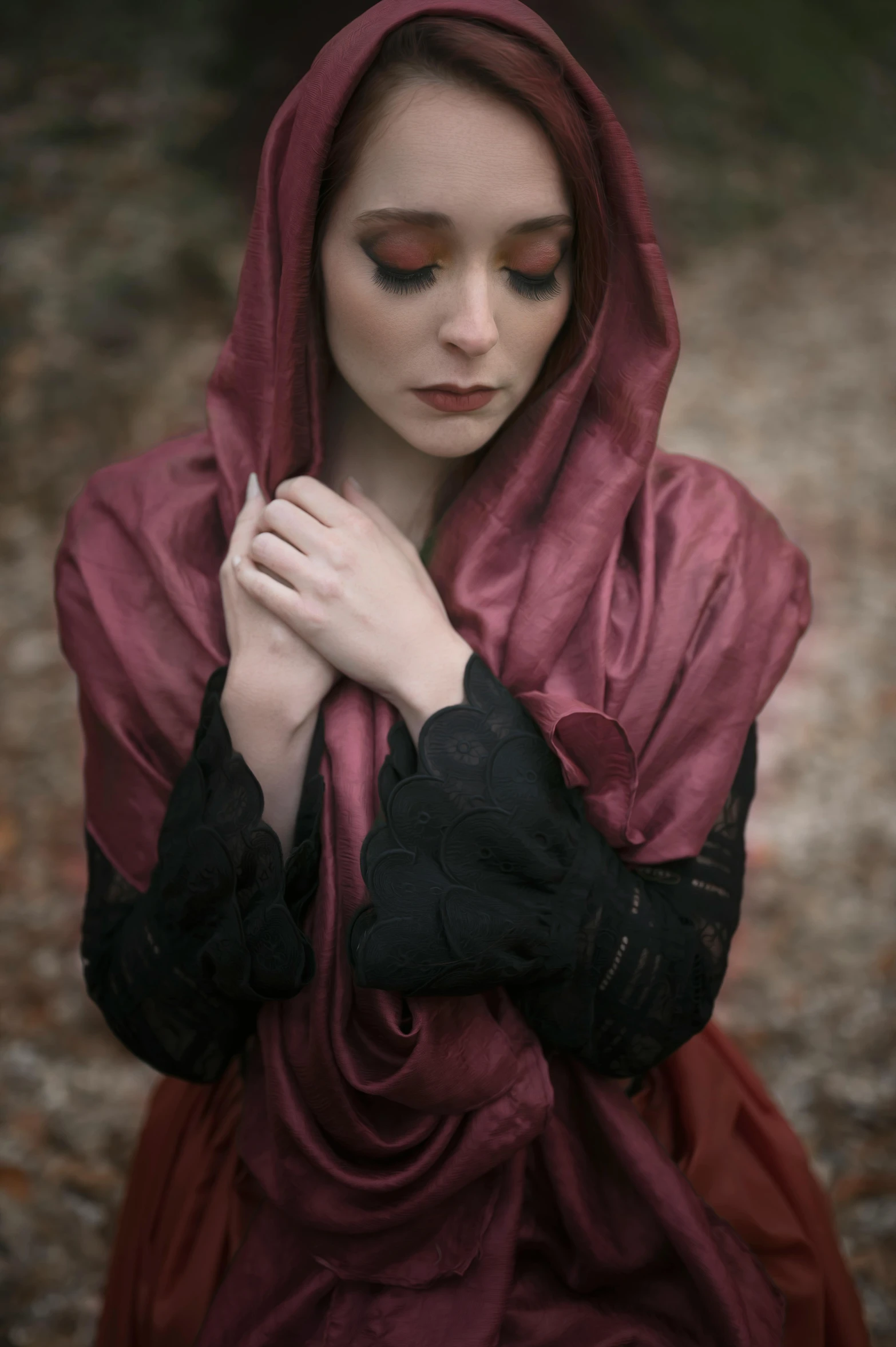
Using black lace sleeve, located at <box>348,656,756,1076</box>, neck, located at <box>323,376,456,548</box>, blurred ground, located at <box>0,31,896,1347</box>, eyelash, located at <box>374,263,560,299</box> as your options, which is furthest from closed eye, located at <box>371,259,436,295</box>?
blurred ground, located at <box>0,31,896,1347</box>

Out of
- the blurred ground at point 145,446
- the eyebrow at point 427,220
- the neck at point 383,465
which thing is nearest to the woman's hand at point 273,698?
the neck at point 383,465

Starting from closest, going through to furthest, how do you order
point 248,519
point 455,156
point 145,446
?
point 455,156 < point 248,519 < point 145,446

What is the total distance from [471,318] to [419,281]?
0.14ft

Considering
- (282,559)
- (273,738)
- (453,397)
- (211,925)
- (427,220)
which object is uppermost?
(427,220)

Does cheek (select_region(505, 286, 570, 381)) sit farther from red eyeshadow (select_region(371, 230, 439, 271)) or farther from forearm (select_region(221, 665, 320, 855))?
forearm (select_region(221, 665, 320, 855))

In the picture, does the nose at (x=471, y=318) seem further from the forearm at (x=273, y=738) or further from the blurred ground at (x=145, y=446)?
the blurred ground at (x=145, y=446)

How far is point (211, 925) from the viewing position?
80cm

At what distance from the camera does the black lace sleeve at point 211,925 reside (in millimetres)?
761

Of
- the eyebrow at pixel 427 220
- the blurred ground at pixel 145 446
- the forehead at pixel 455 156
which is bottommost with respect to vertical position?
the blurred ground at pixel 145 446

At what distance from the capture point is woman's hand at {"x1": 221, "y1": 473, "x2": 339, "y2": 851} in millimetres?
786

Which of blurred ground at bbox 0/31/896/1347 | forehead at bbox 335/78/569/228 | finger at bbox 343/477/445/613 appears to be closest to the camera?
forehead at bbox 335/78/569/228

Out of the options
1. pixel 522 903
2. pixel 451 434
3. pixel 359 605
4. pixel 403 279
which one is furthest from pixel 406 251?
pixel 522 903

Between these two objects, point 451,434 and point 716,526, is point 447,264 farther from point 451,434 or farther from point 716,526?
point 716,526

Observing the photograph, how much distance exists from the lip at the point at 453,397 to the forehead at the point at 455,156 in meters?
0.11
